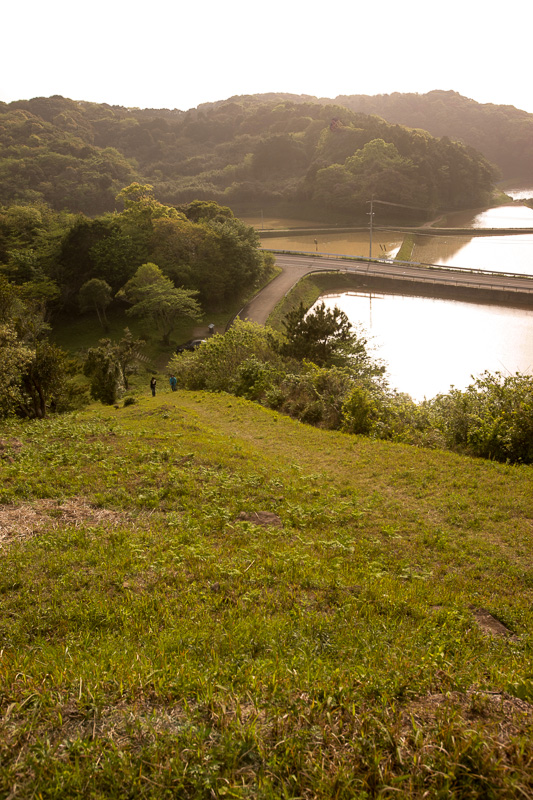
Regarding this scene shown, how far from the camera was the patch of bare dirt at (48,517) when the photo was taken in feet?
18.3

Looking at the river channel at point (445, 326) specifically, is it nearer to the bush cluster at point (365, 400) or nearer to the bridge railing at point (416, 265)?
the bush cluster at point (365, 400)

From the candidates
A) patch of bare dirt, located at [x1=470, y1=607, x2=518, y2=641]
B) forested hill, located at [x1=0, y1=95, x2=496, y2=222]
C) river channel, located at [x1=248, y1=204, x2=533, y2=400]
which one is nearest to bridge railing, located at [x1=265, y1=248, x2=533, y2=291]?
river channel, located at [x1=248, y1=204, x2=533, y2=400]

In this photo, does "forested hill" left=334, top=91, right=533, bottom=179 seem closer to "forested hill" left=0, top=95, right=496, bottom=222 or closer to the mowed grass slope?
"forested hill" left=0, top=95, right=496, bottom=222

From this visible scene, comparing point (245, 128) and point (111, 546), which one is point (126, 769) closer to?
point (111, 546)

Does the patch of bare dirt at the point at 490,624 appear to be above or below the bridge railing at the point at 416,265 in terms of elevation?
below

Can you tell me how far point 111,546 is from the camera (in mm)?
5289

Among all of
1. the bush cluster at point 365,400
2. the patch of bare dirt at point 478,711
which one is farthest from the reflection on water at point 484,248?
the patch of bare dirt at point 478,711

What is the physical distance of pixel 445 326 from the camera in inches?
1184

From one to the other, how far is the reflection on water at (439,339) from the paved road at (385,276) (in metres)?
1.90

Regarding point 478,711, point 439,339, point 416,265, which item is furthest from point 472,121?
point 478,711

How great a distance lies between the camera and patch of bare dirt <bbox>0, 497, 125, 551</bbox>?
5.57 m

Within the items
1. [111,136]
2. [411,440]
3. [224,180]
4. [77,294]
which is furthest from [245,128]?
[411,440]

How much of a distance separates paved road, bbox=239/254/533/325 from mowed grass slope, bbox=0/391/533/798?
1055 inches

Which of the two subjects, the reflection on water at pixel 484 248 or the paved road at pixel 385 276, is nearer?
the paved road at pixel 385 276
